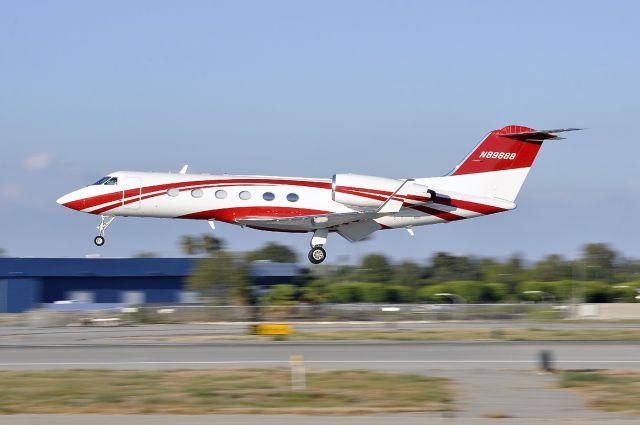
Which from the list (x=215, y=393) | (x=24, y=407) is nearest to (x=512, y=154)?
(x=215, y=393)

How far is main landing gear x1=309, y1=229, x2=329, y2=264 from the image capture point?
122 ft

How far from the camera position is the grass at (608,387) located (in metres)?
19.2

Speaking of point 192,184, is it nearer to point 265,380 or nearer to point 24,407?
point 265,380

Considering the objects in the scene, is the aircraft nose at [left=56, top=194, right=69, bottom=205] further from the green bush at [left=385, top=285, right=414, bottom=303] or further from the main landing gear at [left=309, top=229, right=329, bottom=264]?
the green bush at [left=385, top=285, right=414, bottom=303]

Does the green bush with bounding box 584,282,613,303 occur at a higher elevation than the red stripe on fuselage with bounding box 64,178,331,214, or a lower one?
lower

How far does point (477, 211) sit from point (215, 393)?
20184 millimetres

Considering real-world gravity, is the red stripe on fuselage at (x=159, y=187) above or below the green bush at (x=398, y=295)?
above

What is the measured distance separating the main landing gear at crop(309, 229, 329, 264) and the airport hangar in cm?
3608

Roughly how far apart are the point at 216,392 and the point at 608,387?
344 inches

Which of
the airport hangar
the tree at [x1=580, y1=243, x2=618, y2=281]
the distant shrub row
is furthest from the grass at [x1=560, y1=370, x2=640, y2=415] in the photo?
the tree at [x1=580, y1=243, x2=618, y2=281]

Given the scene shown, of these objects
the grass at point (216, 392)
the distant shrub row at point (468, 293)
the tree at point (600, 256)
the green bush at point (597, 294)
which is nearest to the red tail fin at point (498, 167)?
the grass at point (216, 392)

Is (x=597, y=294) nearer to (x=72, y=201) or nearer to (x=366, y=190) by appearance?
(x=366, y=190)

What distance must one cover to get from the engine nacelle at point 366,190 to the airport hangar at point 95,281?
38.2 meters

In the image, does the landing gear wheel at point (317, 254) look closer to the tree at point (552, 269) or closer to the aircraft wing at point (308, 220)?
the aircraft wing at point (308, 220)
